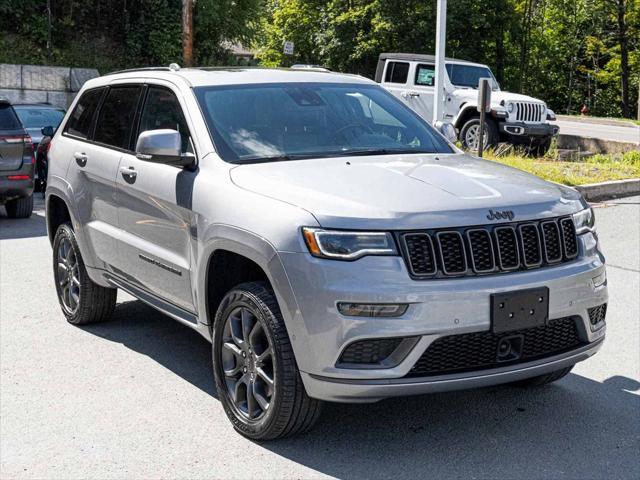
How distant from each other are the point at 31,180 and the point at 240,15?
18369 millimetres

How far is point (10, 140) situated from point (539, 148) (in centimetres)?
1112

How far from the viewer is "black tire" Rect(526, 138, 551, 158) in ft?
62.1

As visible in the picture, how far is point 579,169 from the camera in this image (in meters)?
15.7

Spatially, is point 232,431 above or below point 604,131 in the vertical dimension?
below

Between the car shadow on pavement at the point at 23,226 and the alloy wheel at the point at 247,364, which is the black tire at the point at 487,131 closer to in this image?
the car shadow on pavement at the point at 23,226

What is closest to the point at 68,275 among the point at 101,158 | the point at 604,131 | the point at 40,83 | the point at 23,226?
the point at 101,158

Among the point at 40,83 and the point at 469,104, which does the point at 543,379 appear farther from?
the point at 40,83

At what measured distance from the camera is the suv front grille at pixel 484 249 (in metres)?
3.95

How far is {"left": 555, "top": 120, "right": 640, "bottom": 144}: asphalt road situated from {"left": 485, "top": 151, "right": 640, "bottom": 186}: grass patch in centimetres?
623

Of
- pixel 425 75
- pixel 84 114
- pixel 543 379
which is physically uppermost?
pixel 425 75

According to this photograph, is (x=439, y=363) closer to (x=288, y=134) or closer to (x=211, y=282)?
(x=211, y=282)

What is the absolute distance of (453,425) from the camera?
15.3 ft

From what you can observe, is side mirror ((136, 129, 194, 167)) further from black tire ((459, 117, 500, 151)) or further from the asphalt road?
the asphalt road

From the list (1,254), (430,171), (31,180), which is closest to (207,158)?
(430,171)
